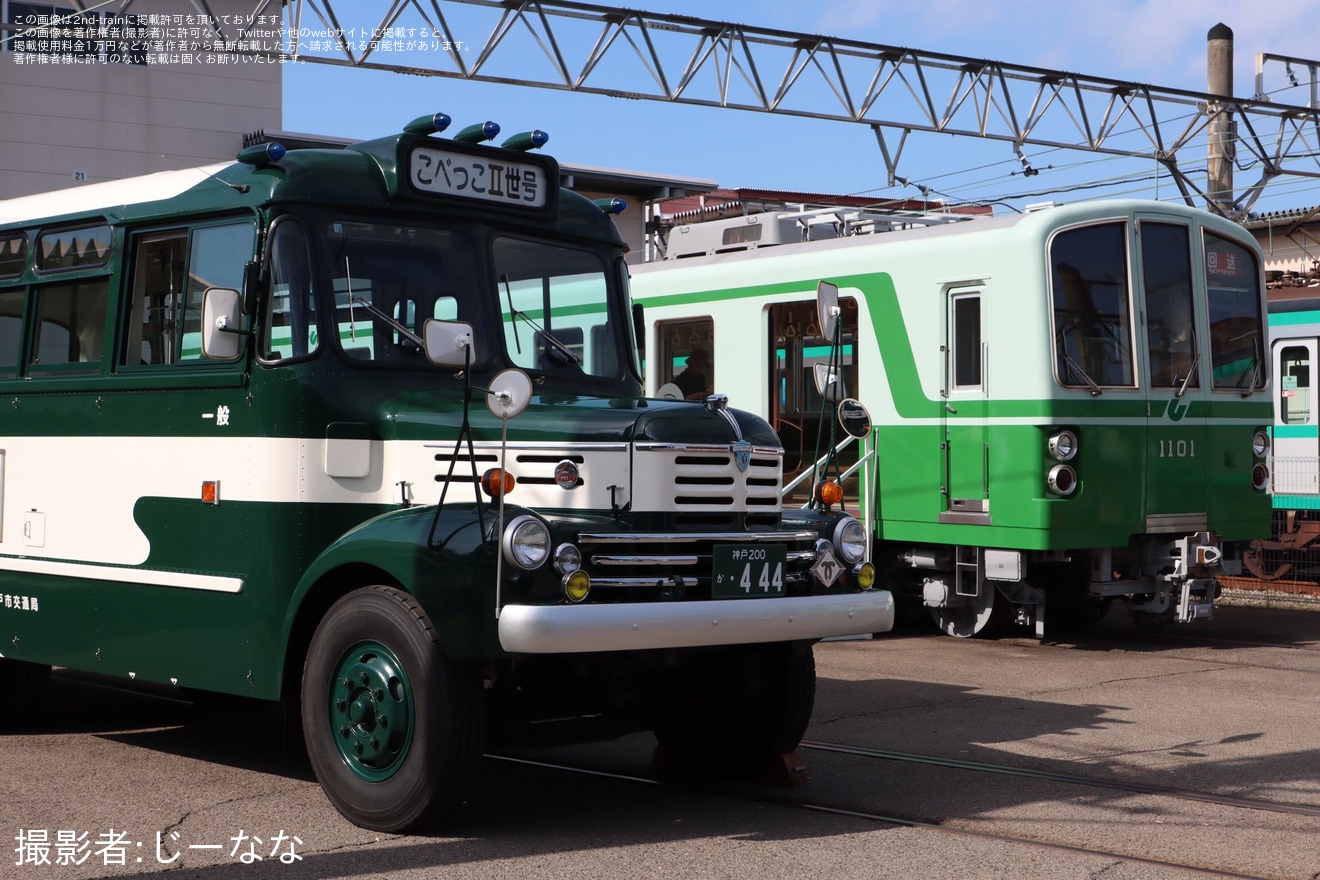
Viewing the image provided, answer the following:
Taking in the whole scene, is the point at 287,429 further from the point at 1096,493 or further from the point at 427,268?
the point at 1096,493

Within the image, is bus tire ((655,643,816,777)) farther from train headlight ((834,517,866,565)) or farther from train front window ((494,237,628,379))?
train front window ((494,237,628,379))

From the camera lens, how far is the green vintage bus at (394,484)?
6.23 meters

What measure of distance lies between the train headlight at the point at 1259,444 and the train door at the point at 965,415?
8.79ft

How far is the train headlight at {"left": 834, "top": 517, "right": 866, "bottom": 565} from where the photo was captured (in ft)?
23.3

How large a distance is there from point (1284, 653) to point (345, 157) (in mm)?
8844

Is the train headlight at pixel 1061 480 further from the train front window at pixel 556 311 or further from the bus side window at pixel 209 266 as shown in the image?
the bus side window at pixel 209 266

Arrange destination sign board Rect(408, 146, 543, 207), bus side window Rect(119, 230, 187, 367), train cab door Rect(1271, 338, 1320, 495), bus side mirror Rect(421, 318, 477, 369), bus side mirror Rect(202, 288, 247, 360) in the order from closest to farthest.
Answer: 1. bus side mirror Rect(421, 318, 477, 369)
2. bus side mirror Rect(202, 288, 247, 360)
3. destination sign board Rect(408, 146, 543, 207)
4. bus side window Rect(119, 230, 187, 367)
5. train cab door Rect(1271, 338, 1320, 495)

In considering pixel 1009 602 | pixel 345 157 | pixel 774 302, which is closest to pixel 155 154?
pixel 774 302

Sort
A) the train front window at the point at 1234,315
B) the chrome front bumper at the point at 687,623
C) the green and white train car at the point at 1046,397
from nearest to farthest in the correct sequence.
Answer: the chrome front bumper at the point at 687,623, the green and white train car at the point at 1046,397, the train front window at the point at 1234,315

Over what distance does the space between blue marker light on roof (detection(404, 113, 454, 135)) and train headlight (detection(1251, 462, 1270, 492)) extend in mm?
8774

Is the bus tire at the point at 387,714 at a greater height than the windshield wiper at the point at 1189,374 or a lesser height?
lesser

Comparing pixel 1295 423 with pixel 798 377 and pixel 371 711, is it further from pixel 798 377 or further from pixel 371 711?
pixel 371 711

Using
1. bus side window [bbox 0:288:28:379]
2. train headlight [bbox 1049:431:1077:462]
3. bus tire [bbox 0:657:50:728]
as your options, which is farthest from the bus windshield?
train headlight [bbox 1049:431:1077:462]

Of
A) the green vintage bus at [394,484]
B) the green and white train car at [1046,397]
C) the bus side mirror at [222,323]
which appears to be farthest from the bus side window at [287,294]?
the green and white train car at [1046,397]
